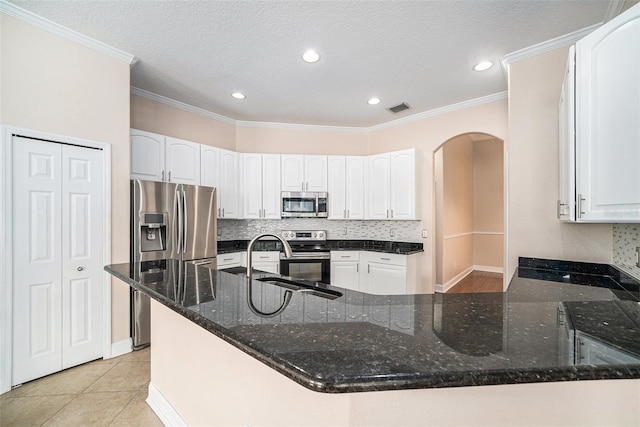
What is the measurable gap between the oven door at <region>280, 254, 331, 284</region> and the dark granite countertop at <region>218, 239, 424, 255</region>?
29 centimetres

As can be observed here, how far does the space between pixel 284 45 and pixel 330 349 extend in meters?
2.60

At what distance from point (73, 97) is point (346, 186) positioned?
132 inches

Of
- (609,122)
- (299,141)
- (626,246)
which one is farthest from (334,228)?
(609,122)

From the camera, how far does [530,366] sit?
0.56 metres

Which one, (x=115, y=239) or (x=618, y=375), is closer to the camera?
(x=618, y=375)

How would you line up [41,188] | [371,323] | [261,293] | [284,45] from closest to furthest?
[371,323], [261,293], [41,188], [284,45]

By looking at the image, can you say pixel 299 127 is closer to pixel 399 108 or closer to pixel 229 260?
pixel 399 108

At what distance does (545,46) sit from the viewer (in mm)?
Result: 2408

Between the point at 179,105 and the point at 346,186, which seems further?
the point at 346,186

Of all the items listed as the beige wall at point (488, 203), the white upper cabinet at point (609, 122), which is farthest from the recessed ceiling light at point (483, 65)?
the beige wall at point (488, 203)

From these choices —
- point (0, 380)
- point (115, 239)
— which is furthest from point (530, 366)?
point (0, 380)

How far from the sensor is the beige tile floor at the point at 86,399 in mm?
1810

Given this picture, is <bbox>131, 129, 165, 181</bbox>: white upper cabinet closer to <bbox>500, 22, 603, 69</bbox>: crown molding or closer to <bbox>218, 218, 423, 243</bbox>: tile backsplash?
<bbox>218, 218, 423, 243</bbox>: tile backsplash

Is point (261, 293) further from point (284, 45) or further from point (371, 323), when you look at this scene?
point (284, 45)
